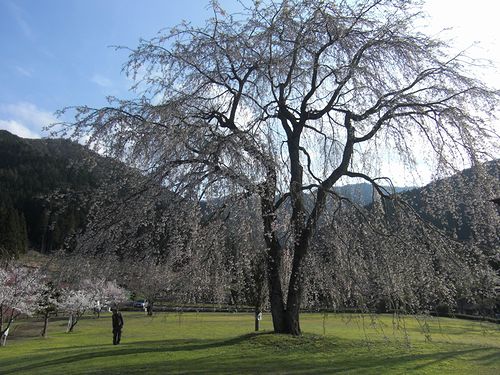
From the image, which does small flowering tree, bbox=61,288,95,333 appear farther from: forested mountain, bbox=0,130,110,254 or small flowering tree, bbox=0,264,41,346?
forested mountain, bbox=0,130,110,254

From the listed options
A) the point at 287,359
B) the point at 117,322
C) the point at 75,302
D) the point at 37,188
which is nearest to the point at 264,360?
the point at 287,359

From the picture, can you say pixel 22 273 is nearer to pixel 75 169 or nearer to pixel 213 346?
pixel 213 346

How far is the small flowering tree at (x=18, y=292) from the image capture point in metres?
28.0

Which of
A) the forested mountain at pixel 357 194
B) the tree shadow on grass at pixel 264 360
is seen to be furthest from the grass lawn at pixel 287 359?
the forested mountain at pixel 357 194

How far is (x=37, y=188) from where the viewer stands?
3332 inches

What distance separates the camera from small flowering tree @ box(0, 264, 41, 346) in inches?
1102

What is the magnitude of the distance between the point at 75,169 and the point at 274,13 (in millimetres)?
5534

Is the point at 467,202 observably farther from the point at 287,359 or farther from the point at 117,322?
the point at 117,322

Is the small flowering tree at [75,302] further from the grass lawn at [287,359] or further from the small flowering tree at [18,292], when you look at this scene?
the grass lawn at [287,359]

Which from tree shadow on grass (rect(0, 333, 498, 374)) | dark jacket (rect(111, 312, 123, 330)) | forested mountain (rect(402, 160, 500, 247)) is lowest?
tree shadow on grass (rect(0, 333, 498, 374))

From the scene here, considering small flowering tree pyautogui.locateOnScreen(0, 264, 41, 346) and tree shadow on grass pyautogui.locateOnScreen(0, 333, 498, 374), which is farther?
small flowering tree pyautogui.locateOnScreen(0, 264, 41, 346)

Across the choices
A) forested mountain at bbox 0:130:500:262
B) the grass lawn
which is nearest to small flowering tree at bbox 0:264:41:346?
the grass lawn

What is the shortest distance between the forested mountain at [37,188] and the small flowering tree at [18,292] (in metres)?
3.41

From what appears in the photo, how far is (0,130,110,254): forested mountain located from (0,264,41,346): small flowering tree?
11.2 feet
